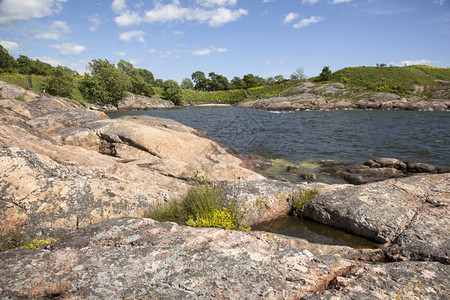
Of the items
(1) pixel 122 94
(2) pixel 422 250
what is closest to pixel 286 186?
(2) pixel 422 250

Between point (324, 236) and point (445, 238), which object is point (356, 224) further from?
point (445, 238)

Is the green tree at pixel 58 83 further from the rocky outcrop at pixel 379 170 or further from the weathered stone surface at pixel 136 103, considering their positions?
the rocky outcrop at pixel 379 170

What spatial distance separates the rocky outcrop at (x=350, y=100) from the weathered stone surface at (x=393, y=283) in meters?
64.0

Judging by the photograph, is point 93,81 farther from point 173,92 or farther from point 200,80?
point 200,80

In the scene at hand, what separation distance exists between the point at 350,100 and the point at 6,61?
10196cm

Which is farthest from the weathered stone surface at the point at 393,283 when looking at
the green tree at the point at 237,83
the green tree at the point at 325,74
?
the green tree at the point at 237,83

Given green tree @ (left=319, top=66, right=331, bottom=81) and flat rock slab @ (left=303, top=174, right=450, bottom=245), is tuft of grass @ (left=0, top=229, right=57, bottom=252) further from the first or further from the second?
green tree @ (left=319, top=66, right=331, bottom=81)

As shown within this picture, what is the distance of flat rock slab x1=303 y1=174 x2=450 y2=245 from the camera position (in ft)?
16.7

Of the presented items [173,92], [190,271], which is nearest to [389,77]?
[173,92]

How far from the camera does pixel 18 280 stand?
239 cm

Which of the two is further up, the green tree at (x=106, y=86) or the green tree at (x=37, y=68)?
the green tree at (x=37, y=68)

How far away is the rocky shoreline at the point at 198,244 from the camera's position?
252 cm

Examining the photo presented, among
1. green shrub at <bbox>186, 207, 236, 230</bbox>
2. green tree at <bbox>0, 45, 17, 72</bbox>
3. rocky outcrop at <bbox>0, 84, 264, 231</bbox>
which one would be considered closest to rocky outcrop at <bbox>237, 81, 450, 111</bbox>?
rocky outcrop at <bbox>0, 84, 264, 231</bbox>

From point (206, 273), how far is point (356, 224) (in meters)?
4.22
